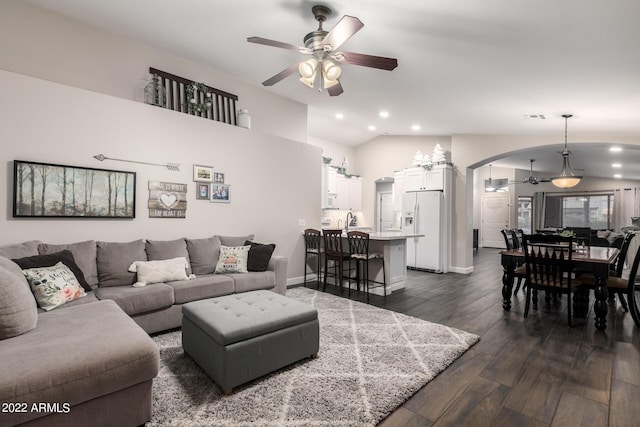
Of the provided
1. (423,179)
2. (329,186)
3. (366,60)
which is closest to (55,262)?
(366,60)

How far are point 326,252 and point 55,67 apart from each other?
3.97 meters

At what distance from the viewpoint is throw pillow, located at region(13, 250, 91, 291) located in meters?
2.46

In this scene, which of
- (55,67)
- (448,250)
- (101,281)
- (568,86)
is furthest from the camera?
(448,250)

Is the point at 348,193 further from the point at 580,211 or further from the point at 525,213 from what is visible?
the point at 580,211

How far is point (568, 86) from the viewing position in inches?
136

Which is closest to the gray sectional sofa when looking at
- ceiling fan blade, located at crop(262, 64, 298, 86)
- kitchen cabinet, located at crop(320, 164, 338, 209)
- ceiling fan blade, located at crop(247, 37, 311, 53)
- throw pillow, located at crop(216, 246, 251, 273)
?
throw pillow, located at crop(216, 246, 251, 273)

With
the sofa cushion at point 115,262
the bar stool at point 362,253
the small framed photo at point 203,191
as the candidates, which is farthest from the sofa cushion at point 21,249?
the bar stool at point 362,253

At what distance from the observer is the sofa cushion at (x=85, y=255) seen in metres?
2.88

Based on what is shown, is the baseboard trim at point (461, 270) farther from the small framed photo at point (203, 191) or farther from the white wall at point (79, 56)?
the white wall at point (79, 56)

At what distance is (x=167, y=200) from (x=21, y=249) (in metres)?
1.43

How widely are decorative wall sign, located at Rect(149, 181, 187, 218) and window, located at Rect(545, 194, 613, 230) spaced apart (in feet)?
41.4

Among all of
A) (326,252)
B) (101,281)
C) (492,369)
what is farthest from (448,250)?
(101,281)

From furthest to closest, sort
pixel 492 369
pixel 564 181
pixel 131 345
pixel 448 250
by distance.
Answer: pixel 448 250
pixel 564 181
pixel 492 369
pixel 131 345

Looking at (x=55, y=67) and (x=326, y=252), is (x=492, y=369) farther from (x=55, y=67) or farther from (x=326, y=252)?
(x=55, y=67)
